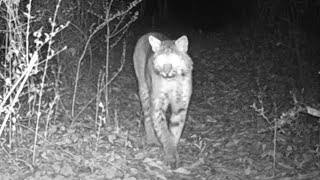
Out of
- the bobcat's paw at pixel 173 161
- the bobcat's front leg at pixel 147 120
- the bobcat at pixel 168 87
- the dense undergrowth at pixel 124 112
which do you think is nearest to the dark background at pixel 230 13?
the dense undergrowth at pixel 124 112

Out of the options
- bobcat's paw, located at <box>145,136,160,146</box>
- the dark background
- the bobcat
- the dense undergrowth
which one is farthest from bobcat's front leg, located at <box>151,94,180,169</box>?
the dark background

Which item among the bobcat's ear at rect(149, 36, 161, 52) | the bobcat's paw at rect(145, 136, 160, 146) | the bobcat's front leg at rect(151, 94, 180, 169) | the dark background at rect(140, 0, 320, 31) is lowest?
the bobcat's paw at rect(145, 136, 160, 146)

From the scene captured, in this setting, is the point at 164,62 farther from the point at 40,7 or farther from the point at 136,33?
the point at 136,33

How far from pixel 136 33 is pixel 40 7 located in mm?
8801

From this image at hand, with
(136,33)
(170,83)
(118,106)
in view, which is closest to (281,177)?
(170,83)

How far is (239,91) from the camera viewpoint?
11125mm

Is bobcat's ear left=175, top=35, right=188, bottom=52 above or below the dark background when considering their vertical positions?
below

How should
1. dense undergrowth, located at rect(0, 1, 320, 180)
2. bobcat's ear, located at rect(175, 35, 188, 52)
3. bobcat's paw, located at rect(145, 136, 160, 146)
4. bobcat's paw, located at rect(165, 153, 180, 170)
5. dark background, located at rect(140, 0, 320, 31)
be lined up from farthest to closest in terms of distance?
dark background, located at rect(140, 0, 320, 31) < bobcat's paw, located at rect(145, 136, 160, 146) < bobcat's ear, located at rect(175, 35, 188, 52) < bobcat's paw, located at rect(165, 153, 180, 170) < dense undergrowth, located at rect(0, 1, 320, 180)

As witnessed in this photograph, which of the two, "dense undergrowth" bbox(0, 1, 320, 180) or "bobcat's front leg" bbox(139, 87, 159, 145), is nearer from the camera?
"dense undergrowth" bbox(0, 1, 320, 180)

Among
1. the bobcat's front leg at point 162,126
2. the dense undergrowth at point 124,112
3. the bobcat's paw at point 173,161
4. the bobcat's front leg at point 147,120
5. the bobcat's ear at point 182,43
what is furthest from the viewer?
the bobcat's front leg at point 147,120

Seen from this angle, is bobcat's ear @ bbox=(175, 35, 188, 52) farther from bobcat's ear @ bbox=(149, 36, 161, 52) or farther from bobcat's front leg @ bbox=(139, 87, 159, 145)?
bobcat's front leg @ bbox=(139, 87, 159, 145)

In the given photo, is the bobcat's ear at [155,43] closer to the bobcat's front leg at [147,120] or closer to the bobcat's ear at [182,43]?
the bobcat's ear at [182,43]

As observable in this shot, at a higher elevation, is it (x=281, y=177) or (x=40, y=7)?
(x=40, y=7)

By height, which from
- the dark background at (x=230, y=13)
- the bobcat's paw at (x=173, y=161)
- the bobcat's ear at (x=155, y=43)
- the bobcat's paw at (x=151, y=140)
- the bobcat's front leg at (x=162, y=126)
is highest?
the dark background at (x=230, y=13)
